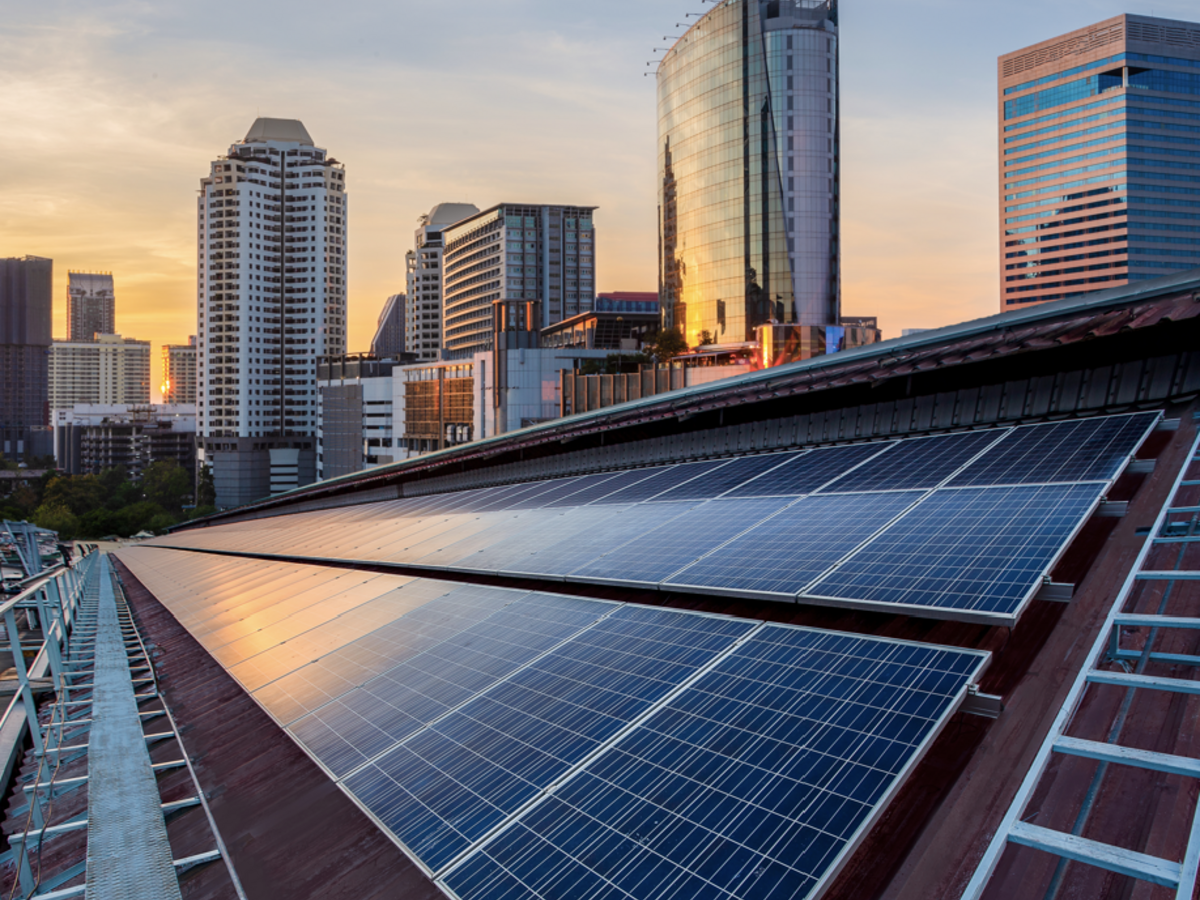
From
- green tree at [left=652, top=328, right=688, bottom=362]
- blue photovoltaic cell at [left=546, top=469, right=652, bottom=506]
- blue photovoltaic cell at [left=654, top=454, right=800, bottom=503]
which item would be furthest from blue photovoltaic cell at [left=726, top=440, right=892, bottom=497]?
green tree at [left=652, top=328, right=688, bottom=362]

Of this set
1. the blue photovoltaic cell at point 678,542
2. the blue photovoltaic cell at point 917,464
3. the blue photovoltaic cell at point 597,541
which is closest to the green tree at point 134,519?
the blue photovoltaic cell at point 597,541

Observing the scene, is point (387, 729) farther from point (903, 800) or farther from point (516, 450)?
point (516, 450)

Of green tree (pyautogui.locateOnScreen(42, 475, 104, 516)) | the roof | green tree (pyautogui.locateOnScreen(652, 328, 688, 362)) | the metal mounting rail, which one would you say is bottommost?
green tree (pyautogui.locateOnScreen(42, 475, 104, 516))

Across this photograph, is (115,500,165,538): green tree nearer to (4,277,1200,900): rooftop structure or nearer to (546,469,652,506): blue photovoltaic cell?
(4,277,1200,900): rooftop structure

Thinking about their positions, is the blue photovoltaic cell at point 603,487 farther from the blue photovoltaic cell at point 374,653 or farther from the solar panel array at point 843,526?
the blue photovoltaic cell at point 374,653

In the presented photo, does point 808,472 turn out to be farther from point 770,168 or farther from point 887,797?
point 770,168
